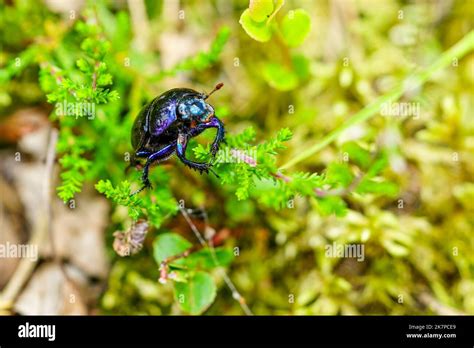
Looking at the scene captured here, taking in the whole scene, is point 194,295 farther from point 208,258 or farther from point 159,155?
point 159,155

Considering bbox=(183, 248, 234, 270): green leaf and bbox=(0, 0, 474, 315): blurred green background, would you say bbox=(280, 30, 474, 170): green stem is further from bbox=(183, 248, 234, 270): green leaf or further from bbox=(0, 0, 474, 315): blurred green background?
bbox=(183, 248, 234, 270): green leaf

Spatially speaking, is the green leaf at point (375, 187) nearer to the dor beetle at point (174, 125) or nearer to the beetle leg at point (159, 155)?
the dor beetle at point (174, 125)

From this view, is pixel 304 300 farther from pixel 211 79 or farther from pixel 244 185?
pixel 211 79
